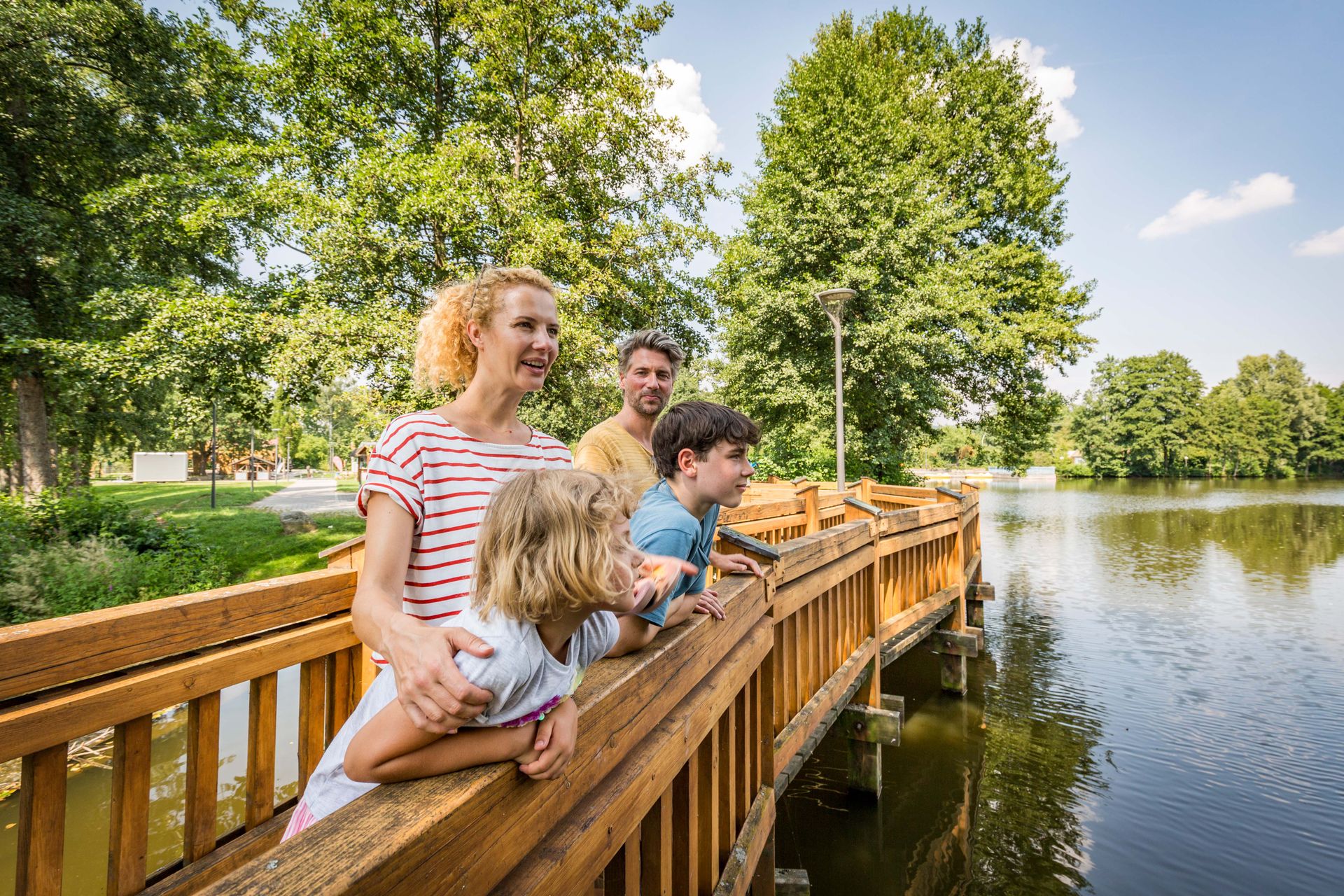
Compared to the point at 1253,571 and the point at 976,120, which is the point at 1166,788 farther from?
the point at 976,120

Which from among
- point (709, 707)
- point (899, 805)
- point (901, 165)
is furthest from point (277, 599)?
point (901, 165)

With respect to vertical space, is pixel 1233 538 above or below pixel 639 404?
below

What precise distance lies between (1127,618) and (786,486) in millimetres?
6760

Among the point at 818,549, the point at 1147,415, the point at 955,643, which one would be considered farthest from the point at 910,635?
the point at 1147,415

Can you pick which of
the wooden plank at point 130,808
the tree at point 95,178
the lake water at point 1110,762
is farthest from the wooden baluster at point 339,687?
the tree at point 95,178

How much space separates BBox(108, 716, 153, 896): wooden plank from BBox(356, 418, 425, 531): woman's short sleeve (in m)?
0.97

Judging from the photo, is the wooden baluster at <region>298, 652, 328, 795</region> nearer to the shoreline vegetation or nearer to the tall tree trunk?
the tall tree trunk

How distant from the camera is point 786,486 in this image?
10242 millimetres

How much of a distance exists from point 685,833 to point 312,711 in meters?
1.53

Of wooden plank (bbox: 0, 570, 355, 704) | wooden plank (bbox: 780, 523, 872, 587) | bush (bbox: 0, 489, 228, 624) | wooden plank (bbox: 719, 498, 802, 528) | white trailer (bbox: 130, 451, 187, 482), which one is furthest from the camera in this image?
white trailer (bbox: 130, 451, 187, 482)

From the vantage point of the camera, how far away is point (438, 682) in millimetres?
960

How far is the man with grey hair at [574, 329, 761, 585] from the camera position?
275cm

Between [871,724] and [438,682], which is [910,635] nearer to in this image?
[871,724]

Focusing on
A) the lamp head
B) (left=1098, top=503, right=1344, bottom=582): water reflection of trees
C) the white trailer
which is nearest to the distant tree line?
(left=1098, top=503, right=1344, bottom=582): water reflection of trees
